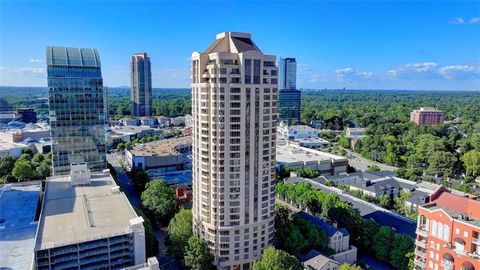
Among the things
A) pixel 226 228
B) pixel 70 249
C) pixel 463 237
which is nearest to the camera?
pixel 463 237

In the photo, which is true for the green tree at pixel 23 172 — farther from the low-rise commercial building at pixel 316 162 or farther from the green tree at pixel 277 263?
the green tree at pixel 277 263

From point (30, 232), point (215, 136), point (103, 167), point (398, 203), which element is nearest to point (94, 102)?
point (103, 167)

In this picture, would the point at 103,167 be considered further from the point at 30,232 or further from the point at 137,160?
the point at 30,232

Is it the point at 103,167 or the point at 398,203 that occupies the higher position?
the point at 103,167

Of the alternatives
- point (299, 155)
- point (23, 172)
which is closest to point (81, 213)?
point (23, 172)

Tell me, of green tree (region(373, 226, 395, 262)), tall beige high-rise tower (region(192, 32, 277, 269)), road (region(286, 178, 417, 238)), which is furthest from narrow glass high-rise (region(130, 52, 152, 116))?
green tree (region(373, 226, 395, 262))

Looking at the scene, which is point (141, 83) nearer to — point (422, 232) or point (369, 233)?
point (369, 233)

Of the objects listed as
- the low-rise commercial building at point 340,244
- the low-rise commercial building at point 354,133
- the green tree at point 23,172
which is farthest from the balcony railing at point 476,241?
the low-rise commercial building at point 354,133

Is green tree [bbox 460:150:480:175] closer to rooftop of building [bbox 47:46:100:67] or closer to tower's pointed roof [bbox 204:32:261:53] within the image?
tower's pointed roof [bbox 204:32:261:53]
